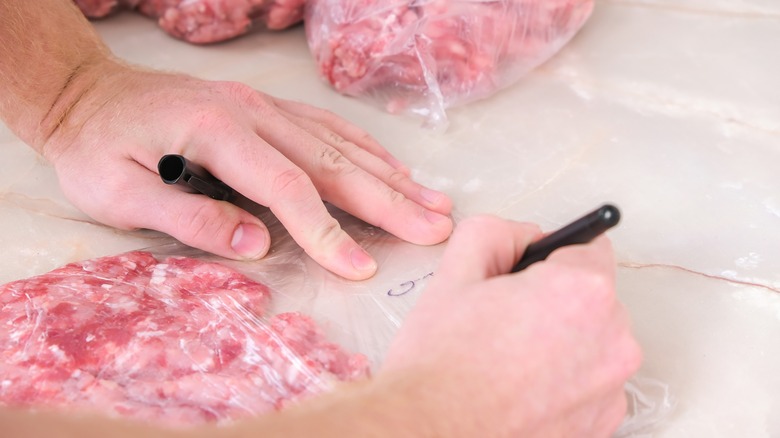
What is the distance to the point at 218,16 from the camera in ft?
5.28

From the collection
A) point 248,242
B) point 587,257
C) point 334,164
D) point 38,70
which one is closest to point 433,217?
point 334,164

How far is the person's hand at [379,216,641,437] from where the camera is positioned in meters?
0.72

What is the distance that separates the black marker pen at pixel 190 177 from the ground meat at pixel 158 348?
134mm

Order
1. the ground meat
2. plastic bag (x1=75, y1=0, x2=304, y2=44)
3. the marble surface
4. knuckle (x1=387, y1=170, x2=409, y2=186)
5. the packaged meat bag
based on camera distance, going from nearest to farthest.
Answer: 1. the ground meat
2. the marble surface
3. knuckle (x1=387, y1=170, x2=409, y2=186)
4. the packaged meat bag
5. plastic bag (x1=75, y1=0, x2=304, y2=44)

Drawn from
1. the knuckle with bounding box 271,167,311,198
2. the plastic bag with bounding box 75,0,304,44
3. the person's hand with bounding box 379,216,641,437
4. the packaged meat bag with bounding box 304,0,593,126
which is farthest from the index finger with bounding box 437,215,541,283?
the plastic bag with bounding box 75,0,304,44

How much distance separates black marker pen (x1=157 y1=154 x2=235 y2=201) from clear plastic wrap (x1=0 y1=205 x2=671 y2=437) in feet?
0.33

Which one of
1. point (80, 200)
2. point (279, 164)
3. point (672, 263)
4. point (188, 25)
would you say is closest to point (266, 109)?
point (279, 164)

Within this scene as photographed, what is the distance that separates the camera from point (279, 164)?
1098 millimetres

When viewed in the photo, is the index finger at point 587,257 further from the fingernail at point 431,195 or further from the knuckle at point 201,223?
the knuckle at point 201,223

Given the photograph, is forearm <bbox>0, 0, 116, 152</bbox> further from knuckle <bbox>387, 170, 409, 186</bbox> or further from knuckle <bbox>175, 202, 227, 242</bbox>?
knuckle <bbox>387, 170, 409, 186</bbox>

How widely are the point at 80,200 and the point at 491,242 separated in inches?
27.9

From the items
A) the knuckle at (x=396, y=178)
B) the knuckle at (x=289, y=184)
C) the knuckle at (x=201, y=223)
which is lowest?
the knuckle at (x=396, y=178)

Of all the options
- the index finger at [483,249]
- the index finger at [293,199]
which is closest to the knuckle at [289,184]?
the index finger at [293,199]

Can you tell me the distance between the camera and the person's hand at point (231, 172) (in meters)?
1.09
